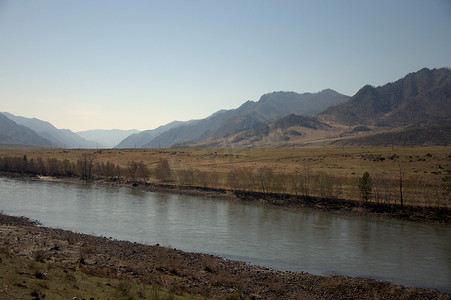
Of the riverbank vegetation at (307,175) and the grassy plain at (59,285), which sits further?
the riverbank vegetation at (307,175)

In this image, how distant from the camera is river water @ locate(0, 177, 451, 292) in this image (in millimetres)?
28766

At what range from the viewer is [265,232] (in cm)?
3931

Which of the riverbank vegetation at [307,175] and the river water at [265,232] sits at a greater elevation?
the riverbank vegetation at [307,175]

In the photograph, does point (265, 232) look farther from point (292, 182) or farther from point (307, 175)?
point (307, 175)

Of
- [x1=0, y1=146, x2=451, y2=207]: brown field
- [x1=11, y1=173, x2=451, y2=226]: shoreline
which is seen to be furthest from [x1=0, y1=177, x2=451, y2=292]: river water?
[x1=0, y1=146, x2=451, y2=207]: brown field

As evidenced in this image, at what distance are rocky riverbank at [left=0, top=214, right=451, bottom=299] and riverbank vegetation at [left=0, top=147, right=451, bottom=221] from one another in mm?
34288

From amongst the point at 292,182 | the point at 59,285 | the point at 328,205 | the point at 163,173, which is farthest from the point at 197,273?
the point at 163,173

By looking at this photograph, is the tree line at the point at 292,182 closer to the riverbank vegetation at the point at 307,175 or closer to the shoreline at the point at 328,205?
the riverbank vegetation at the point at 307,175

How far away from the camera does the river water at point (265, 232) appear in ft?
94.4

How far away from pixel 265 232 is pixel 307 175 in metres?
29.4

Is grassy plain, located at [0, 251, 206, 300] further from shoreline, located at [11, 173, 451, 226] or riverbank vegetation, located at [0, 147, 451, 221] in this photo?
riverbank vegetation, located at [0, 147, 451, 221]

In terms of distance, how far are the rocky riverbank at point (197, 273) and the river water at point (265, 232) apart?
2.84m

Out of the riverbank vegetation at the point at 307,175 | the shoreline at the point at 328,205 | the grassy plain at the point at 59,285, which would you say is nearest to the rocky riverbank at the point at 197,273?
the grassy plain at the point at 59,285

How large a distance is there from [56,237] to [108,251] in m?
6.27
